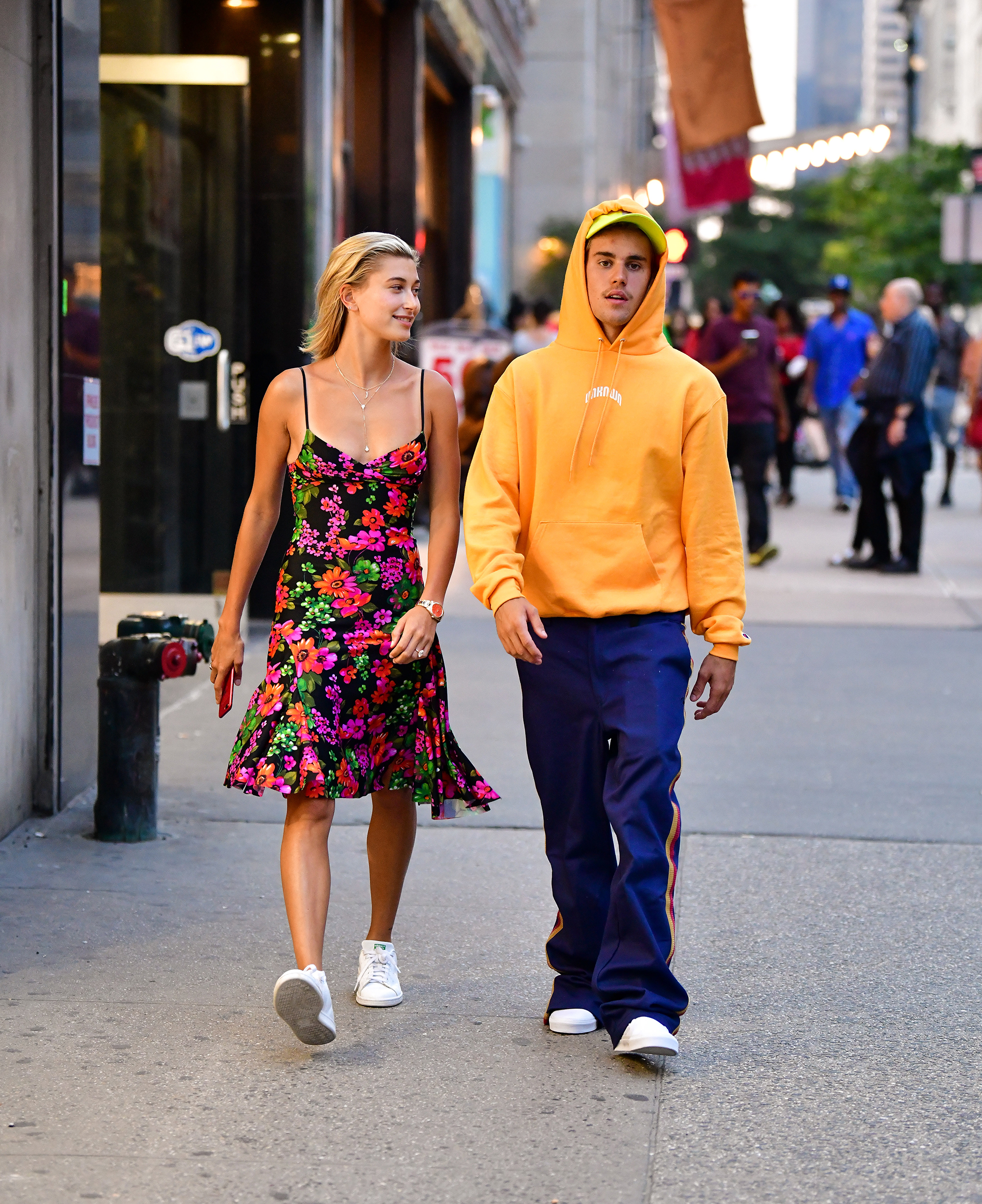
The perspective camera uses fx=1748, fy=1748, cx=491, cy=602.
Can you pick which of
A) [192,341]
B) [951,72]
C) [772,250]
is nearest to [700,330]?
[192,341]

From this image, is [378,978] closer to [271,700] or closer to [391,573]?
[271,700]

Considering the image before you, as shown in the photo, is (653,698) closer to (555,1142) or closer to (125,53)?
(555,1142)

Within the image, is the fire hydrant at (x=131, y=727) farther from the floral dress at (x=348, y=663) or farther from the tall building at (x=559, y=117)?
the tall building at (x=559, y=117)

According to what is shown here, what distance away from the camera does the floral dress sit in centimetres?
382

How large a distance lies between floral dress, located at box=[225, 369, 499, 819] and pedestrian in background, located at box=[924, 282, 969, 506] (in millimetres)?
14666

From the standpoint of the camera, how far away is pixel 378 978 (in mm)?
4105

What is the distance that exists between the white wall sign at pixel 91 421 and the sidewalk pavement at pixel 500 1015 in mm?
1192

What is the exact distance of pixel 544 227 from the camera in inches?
1431

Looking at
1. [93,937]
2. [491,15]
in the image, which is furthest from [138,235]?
[491,15]

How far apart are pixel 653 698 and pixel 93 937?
174cm

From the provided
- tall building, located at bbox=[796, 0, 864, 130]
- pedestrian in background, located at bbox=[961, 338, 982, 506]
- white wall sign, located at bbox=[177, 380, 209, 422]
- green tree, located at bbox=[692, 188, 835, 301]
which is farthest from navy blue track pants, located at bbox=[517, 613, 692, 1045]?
tall building, located at bbox=[796, 0, 864, 130]

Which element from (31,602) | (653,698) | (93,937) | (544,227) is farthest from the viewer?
(544,227)

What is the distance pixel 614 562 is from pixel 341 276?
911mm

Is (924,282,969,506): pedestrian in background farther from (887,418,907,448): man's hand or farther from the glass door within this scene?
the glass door
